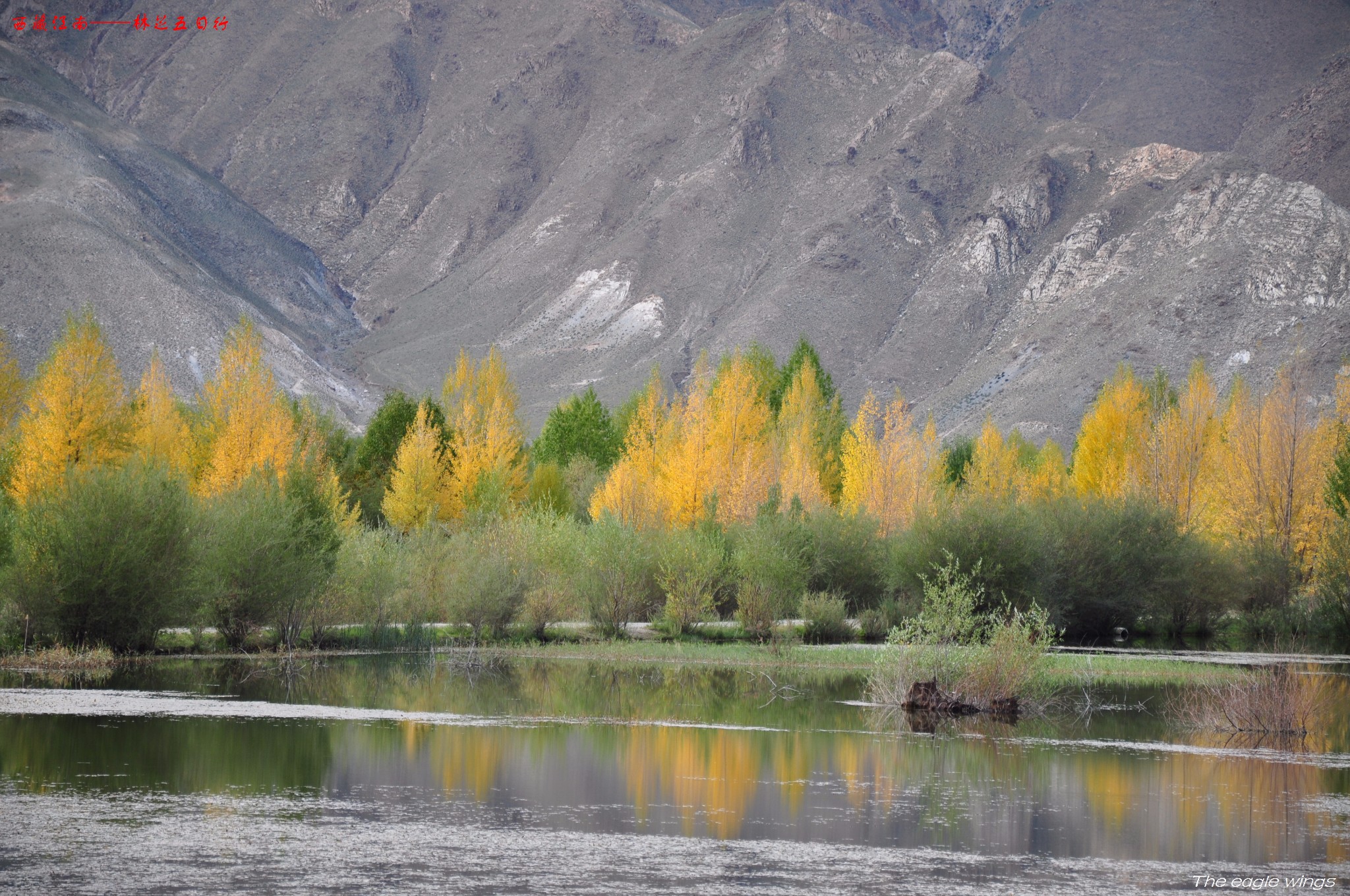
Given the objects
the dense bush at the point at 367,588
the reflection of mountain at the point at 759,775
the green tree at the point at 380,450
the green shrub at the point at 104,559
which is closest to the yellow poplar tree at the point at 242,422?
the green tree at the point at 380,450

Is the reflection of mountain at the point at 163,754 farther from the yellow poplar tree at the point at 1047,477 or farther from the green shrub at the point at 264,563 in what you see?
the yellow poplar tree at the point at 1047,477

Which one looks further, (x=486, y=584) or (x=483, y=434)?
(x=483, y=434)

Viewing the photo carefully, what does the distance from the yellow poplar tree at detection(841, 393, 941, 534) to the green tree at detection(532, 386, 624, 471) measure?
66.9ft

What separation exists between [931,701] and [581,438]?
54874mm

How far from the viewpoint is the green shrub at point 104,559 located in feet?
88.2

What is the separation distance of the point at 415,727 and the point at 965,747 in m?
8.16

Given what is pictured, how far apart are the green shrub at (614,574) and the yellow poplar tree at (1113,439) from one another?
29.7m

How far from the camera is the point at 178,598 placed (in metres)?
28.5

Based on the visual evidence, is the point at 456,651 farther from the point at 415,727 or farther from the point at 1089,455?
the point at 1089,455

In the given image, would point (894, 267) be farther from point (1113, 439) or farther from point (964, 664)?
point (964, 664)

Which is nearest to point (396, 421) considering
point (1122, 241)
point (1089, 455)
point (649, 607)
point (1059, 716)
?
point (649, 607)

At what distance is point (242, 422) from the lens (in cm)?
4619

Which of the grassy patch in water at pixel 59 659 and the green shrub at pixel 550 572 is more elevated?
the green shrub at pixel 550 572

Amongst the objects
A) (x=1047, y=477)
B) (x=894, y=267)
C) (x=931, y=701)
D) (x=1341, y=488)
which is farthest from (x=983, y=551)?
(x=894, y=267)
